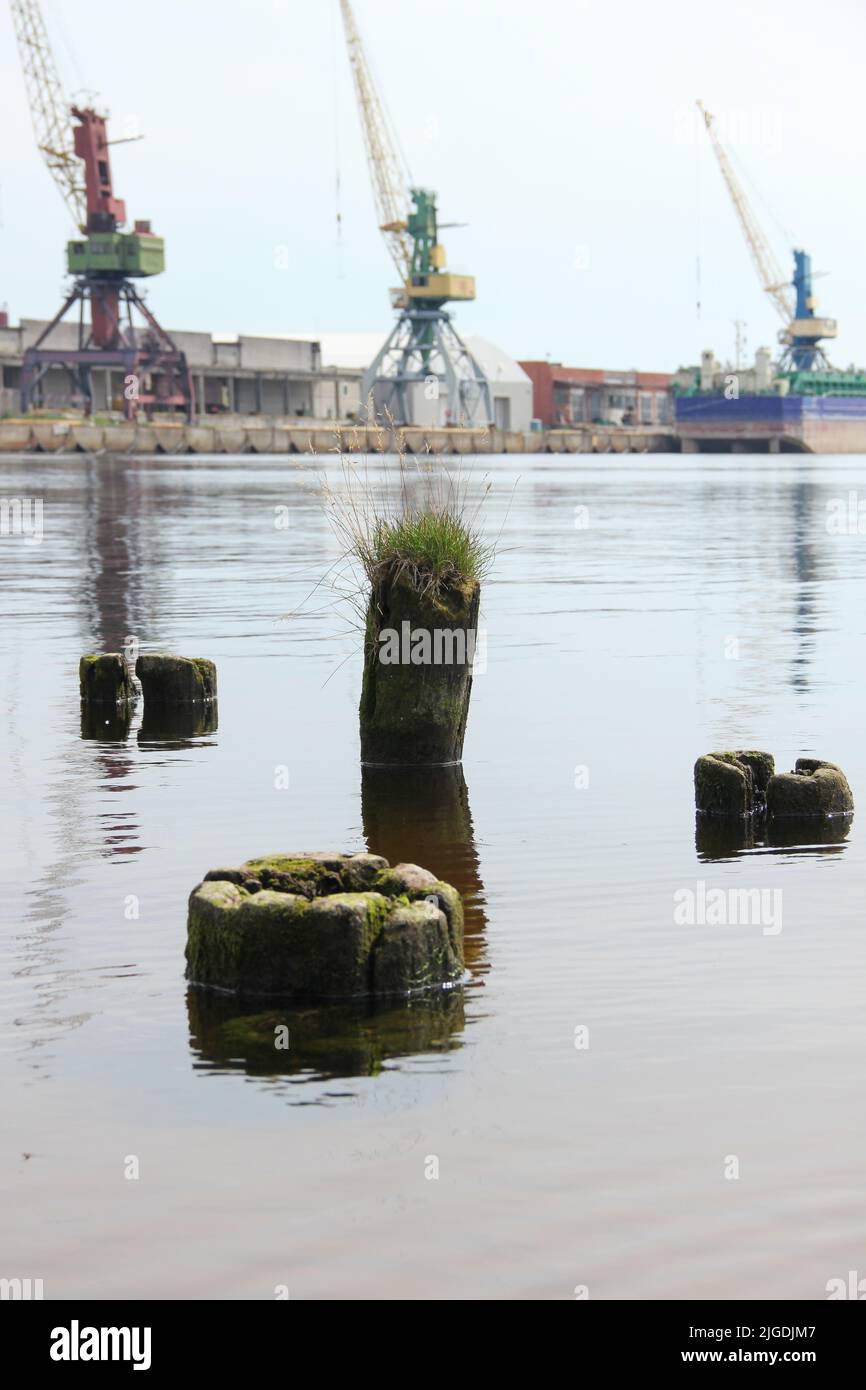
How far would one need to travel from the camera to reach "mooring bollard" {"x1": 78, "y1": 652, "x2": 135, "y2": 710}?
58.7 feet

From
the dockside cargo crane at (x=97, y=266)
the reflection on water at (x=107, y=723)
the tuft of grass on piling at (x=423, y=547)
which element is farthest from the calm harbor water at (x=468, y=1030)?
the dockside cargo crane at (x=97, y=266)

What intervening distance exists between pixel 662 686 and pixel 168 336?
135 m

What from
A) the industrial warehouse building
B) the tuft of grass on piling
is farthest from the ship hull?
the tuft of grass on piling

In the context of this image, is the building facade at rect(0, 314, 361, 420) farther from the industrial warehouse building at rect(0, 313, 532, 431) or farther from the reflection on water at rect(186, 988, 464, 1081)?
the reflection on water at rect(186, 988, 464, 1081)

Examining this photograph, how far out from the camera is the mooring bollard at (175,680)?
58.4ft

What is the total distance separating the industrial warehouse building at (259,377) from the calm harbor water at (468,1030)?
429ft

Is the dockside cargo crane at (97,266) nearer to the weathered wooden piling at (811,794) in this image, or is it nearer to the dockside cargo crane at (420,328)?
the dockside cargo crane at (420,328)

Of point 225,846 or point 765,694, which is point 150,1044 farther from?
point 765,694

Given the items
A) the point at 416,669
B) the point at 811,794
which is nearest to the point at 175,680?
the point at 416,669

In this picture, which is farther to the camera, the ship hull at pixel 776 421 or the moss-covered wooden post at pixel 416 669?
the ship hull at pixel 776 421

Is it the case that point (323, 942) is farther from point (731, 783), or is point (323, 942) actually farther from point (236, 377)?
point (236, 377)

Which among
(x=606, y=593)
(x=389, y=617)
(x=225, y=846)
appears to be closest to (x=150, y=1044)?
(x=225, y=846)

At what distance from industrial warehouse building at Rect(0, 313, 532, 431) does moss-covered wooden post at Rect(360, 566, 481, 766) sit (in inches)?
5202
